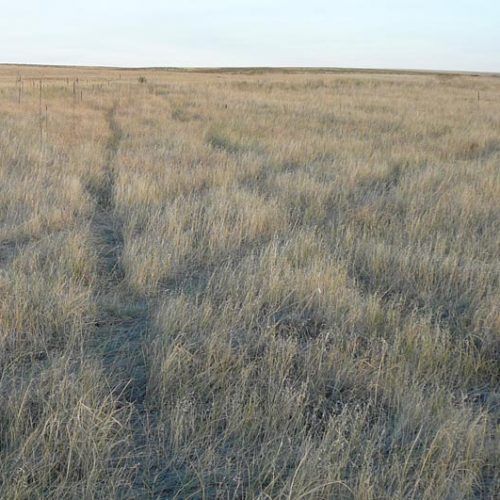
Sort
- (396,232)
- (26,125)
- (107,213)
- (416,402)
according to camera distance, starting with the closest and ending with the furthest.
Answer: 1. (416,402)
2. (396,232)
3. (107,213)
4. (26,125)

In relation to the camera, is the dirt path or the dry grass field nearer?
the dry grass field

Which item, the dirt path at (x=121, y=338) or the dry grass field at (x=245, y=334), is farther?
the dirt path at (x=121, y=338)

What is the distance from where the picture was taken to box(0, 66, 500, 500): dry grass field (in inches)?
81.4

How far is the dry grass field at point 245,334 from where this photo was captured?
2066 mm

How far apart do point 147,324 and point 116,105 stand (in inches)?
597

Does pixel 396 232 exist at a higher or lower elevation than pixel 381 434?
higher

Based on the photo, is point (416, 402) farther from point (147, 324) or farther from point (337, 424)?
point (147, 324)

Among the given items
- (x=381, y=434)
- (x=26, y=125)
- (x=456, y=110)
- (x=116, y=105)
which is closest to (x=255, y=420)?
(x=381, y=434)

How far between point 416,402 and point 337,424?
421mm

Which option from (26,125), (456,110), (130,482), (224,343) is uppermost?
(456,110)

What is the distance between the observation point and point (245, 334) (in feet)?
10.2

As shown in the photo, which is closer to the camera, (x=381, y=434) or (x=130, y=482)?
(x=130, y=482)

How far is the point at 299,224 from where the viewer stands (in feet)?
18.4

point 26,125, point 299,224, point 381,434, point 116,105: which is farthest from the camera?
point 116,105
